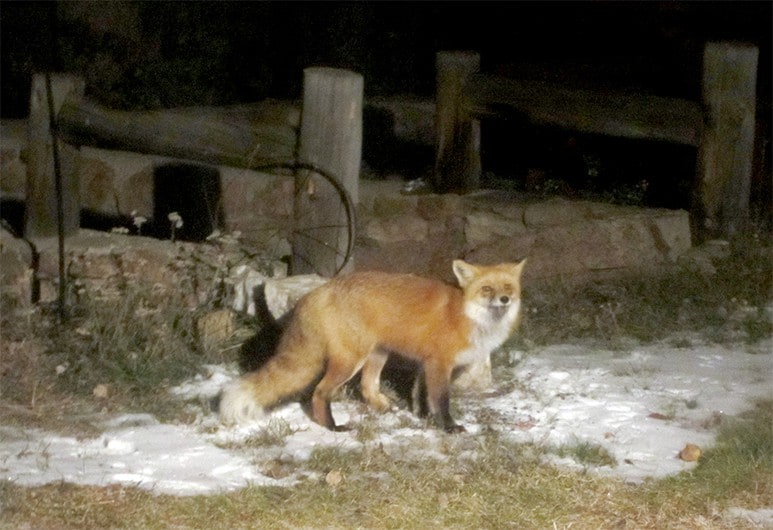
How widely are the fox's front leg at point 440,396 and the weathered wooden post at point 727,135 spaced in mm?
3163

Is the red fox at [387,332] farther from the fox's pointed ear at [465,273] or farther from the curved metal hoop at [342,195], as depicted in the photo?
the curved metal hoop at [342,195]

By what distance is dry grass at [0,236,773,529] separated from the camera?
448cm

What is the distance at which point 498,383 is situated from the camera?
20.4 ft

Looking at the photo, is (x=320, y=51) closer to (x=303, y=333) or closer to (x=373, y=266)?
(x=373, y=266)

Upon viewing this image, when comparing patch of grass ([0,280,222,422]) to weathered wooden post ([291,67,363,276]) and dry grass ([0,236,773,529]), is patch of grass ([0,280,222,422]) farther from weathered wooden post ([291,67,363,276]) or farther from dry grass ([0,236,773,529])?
weathered wooden post ([291,67,363,276])

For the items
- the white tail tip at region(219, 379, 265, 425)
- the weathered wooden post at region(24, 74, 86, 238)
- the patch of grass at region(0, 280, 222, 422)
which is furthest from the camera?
the weathered wooden post at region(24, 74, 86, 238)

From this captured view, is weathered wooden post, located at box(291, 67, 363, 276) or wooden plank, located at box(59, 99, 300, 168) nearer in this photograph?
weathered wooden post, located at box(291, 67, 363, 276)

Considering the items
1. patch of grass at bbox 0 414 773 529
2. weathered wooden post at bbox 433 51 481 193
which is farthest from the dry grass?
weathered wooden post at bbox 433 51 481 193

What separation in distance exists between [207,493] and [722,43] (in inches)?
191

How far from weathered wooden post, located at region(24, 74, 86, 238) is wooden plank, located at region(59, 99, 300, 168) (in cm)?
9

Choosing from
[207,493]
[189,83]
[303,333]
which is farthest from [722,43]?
[189,83]

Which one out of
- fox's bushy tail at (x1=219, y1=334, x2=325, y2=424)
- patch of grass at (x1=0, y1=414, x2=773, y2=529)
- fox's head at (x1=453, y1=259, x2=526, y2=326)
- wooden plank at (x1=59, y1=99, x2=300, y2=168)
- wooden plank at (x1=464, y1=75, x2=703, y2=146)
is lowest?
patch of grass at (x1=0, y1=414, x2=773, y2=529)

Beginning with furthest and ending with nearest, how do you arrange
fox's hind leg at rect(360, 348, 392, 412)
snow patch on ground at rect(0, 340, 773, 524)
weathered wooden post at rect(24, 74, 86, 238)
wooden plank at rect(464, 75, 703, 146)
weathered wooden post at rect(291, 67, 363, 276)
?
wooden plank at rect(464, 75, 703, 146)
weathered wooden post at rect(24, 74, 86, 238)
weathered wooden post at rect(291, 67, 363, 276)
fox's hind leg at rect(360, 348, 392, 412)
snow patch on ground at rect(0, 340, 773, 524)

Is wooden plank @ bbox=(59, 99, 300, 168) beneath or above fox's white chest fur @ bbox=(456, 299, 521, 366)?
above
